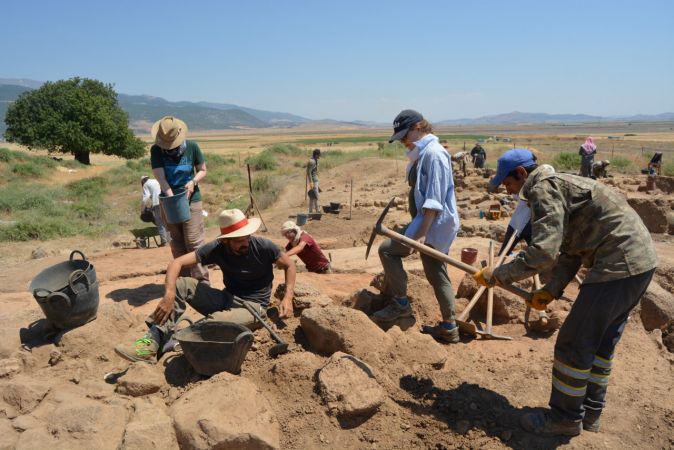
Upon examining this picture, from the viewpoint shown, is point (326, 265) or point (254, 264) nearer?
point (254, 264)

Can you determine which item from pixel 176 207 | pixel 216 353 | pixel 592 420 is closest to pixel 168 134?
pixel 176 207

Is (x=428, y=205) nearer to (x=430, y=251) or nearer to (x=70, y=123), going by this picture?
(x=430, y=251)

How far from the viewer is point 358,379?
3.13m

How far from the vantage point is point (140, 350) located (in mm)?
3516

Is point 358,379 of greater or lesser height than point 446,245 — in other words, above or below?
below

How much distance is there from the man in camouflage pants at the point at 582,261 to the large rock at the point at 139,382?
222 cm

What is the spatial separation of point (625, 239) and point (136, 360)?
316 centimetres

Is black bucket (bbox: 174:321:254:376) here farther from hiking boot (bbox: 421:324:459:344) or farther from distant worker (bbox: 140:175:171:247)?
distant worker (bbox: 140:175:171:247)

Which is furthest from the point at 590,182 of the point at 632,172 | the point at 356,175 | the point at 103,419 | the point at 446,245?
the point at 632,172

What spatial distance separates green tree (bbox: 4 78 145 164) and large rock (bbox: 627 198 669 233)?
27816 millimetres

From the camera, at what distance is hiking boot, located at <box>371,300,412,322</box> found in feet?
13.1

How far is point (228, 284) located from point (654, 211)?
9.20 m

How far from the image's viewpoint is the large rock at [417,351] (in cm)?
358

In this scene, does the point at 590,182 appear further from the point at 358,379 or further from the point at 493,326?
the point at 493,326
